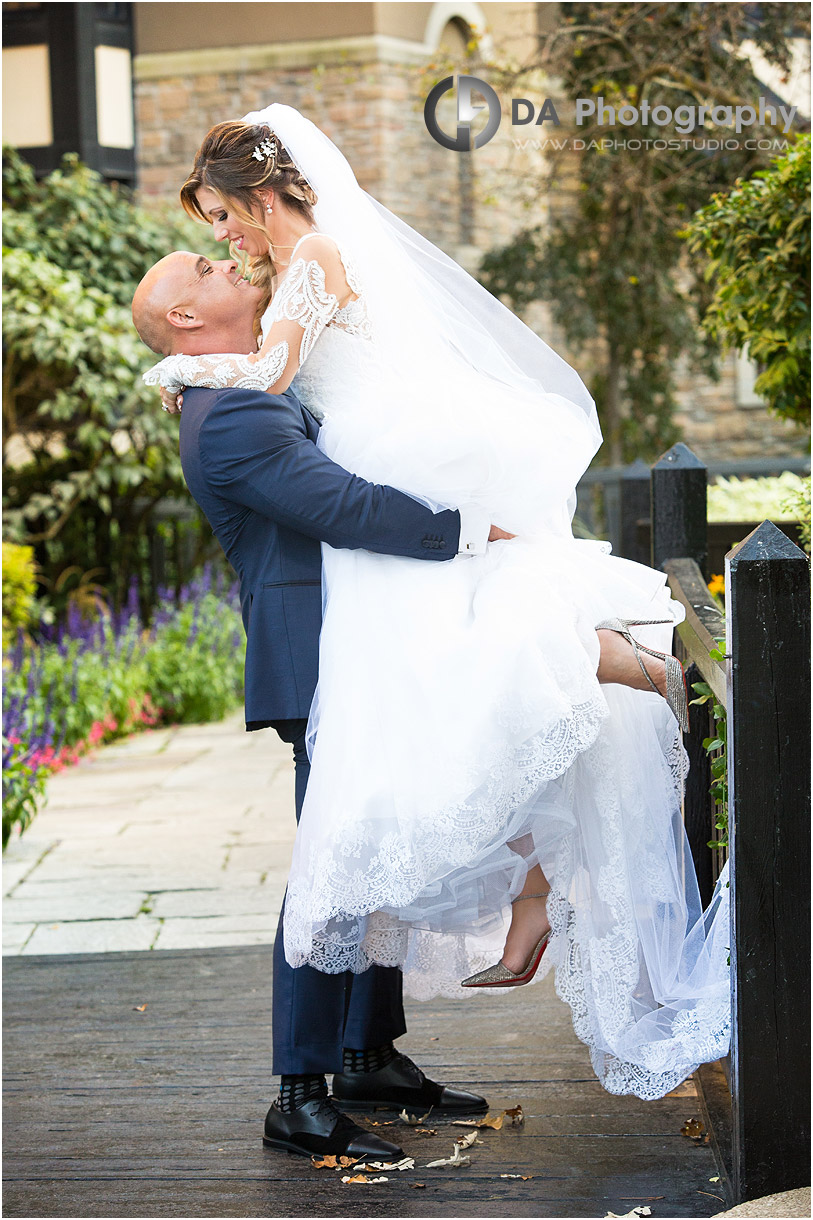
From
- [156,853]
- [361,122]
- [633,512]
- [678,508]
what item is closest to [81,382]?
[633,512]

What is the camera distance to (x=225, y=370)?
96.2 inches

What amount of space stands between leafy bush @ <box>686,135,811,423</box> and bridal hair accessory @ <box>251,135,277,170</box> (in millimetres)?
2445

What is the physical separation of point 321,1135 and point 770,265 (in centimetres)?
332

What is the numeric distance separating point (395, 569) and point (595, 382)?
1115cm

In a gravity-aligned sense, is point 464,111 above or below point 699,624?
above

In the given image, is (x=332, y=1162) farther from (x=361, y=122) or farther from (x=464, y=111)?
(x=361, y=122)

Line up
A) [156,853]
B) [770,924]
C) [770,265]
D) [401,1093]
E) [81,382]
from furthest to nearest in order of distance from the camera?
[81,382]
[156,853]
[770,265]
[401,1093]
[770,924]

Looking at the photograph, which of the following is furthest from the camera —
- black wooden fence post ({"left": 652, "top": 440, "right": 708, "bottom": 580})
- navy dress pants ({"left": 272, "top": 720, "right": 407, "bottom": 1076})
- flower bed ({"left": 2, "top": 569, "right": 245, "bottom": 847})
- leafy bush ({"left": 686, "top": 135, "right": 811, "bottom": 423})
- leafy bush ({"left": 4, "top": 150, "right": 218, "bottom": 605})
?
leafy bush ({"left": 4, "top": 150, "right": 218, "bottom": 605})

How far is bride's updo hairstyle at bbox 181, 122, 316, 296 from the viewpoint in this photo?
97.6 inches

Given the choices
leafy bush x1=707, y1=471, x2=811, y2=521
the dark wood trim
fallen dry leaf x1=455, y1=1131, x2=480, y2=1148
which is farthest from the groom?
leafy bush x1=707, y1=471, x2=811, y2=521

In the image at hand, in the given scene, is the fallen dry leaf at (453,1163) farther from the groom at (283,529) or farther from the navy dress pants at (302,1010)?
the navy dress pants at (302,1010)

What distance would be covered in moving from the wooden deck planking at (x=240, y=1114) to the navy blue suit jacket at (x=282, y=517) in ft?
2.84

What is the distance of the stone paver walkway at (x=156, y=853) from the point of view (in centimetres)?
410

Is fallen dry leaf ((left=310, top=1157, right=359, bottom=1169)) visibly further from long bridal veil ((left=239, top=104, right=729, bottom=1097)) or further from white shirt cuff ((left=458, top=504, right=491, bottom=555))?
white shirt cuff ((left=458, top=504, right=491, bottom=555))
